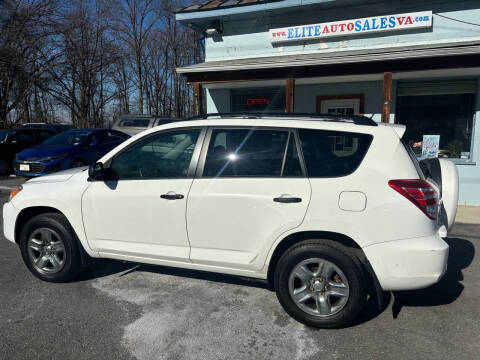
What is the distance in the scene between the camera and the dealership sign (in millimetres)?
8008

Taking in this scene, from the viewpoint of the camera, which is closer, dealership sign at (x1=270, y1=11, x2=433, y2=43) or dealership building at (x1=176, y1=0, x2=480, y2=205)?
dealership building at (x1=176, y1=0, x2=480, y2=205)

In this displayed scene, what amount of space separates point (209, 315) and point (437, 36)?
28.0ft

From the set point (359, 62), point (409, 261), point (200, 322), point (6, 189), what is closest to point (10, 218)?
point (200, 322)

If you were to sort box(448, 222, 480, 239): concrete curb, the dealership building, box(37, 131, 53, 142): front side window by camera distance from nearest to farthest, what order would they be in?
box(448, 222, 480, 239): concrete curb, the dealership building, box(37, 131, 53, 142): front side window

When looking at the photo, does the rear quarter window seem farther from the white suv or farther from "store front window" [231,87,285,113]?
the white suv

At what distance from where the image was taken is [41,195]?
11.4ft

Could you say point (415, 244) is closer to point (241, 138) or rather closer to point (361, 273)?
point (361, 273)

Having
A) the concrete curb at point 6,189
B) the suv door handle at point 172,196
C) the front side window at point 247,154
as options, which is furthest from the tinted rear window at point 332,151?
the concrete curb at point 6,189

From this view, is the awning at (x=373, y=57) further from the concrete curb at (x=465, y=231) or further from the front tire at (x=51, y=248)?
the front tire at (x=51, y=248)

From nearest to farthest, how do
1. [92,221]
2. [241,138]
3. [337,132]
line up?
[337,132]
[241,138]
[92,221]

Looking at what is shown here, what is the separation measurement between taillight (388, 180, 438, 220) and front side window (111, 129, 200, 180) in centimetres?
178

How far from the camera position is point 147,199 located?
10.2 ft

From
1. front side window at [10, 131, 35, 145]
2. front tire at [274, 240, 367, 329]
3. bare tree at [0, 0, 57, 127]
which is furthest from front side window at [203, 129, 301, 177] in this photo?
bare tree at [0, 0, 57, 127]

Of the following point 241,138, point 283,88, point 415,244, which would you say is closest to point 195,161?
point 241,138
